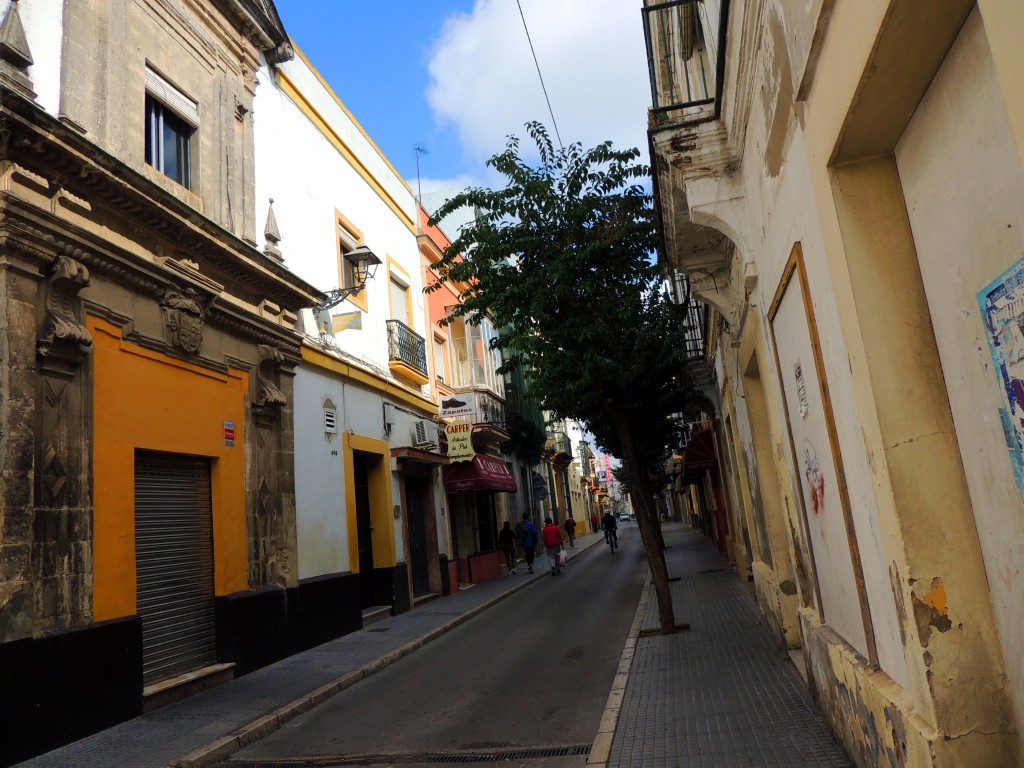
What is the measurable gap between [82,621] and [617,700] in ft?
16.2

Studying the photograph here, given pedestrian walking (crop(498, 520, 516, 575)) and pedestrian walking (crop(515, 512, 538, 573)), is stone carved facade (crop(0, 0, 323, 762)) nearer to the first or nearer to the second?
pedestrian walking (crop(515, 512, 538, 573))

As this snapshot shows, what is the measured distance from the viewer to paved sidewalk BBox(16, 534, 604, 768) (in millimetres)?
5945

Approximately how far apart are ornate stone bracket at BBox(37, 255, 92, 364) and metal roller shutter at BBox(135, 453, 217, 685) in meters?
1.70

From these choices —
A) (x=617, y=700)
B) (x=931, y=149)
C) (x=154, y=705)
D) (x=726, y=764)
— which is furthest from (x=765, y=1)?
(x=154, y=705)

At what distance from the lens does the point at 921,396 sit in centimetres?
322

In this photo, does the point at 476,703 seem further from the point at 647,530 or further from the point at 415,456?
the point at 415,456

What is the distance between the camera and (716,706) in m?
6.09

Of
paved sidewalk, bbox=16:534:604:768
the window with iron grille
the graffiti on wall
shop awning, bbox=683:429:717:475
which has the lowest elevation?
paved sidewalk, bbox=16:534:604:768

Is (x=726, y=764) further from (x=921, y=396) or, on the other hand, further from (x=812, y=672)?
(x=921, y=396)

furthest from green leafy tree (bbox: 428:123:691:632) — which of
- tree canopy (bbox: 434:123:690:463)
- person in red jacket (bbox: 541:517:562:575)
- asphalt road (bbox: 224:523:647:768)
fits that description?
person in red jacket (bbox: 541:517:562:575)

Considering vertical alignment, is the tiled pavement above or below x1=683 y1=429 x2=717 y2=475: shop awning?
below

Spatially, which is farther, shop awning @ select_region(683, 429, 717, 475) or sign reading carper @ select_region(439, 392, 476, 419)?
sign reading carper @ select_region(439, 392, 476, 419)

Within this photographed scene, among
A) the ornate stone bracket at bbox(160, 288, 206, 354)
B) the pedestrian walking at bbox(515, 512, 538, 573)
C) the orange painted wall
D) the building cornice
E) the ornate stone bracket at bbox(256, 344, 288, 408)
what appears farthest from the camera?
the pedestrian walking at bbox(515, 512, 538, 573)

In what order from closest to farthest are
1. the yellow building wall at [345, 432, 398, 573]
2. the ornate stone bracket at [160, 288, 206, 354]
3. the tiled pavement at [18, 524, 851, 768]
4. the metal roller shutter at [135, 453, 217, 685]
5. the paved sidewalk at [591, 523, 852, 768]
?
the paved sidewalk at [591, 523, 852, 768], the tiled pavement at [18, 524, 851, 768], the metal roller shutter at [135, 453, 217, 685], the ornate stone bracket at [160, 288, 206, 354], the yellow building wall at [345, 432, 398, 573]
